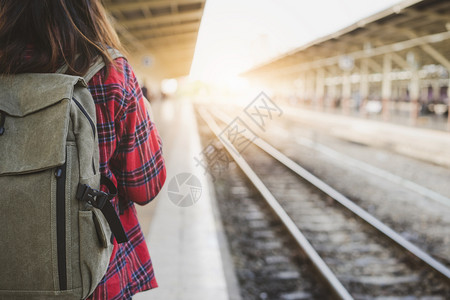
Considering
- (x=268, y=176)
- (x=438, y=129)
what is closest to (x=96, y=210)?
(x=268, y=176)

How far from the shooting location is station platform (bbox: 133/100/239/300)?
326cm

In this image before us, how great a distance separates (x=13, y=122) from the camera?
1005mm

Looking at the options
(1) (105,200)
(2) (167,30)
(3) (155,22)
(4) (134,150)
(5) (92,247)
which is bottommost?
(5) (92,247)

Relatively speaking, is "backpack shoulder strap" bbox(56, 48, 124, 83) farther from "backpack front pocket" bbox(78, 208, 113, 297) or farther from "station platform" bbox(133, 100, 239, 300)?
"station platform" bbox(133, 100, 239, 300)

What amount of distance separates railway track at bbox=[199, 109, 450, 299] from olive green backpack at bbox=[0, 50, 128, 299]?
2.74 meters

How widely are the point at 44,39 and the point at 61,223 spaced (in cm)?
47

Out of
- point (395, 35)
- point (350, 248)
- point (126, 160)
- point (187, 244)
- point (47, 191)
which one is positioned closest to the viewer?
point (47, 191)

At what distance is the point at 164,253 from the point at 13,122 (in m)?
3.08

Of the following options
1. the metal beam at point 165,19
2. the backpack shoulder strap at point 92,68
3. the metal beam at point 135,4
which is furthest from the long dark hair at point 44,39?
the metal beam at point 165,19

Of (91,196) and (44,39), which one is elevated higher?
(44,39)

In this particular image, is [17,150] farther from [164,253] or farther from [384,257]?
[384,257]

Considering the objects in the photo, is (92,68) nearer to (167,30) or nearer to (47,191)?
(47,191)

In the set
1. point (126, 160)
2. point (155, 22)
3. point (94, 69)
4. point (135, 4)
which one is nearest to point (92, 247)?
point (126, 160)

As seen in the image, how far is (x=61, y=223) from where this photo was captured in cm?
100
